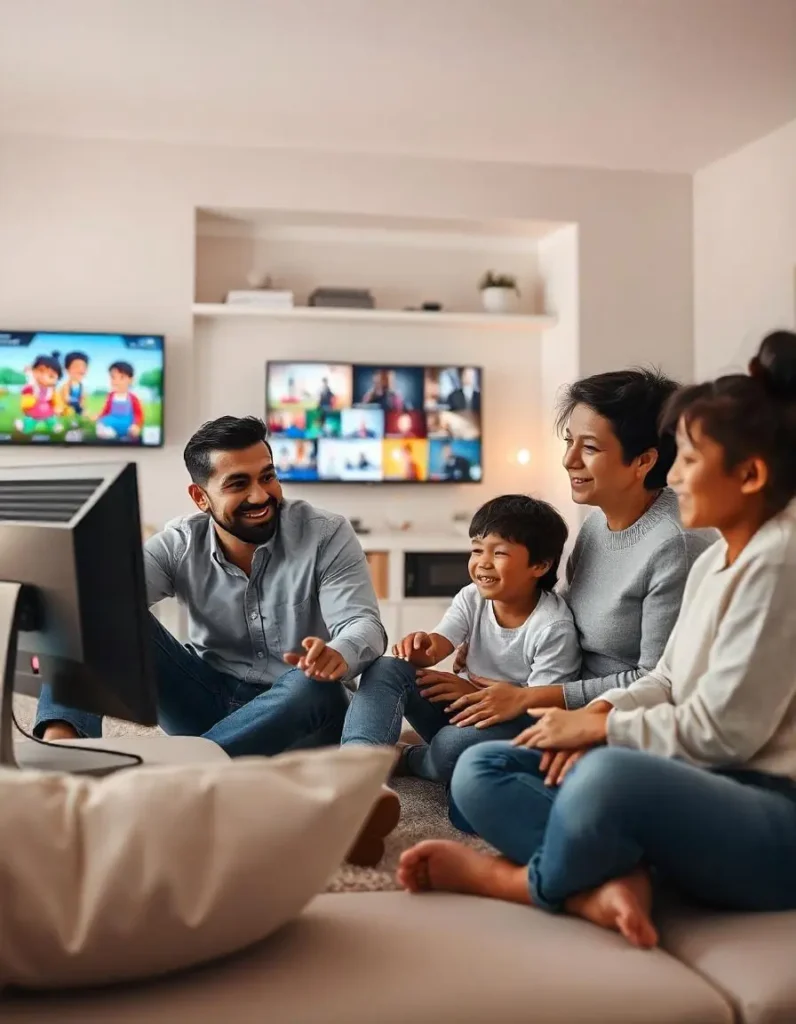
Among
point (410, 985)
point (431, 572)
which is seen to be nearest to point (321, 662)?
point (410, 985)

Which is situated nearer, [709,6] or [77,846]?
[77,846]

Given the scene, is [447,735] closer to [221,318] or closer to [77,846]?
[77,846]

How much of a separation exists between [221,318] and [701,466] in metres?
5.00

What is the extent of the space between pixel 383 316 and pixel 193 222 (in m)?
1.11

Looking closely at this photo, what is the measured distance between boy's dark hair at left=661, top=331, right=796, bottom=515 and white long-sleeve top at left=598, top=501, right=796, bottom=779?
54 mm

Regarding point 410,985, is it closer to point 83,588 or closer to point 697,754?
point 697,754

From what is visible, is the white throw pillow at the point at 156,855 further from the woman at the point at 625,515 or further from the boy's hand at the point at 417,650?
the boy's hand at the point at 417,650

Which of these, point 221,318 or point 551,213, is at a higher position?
point 551,213

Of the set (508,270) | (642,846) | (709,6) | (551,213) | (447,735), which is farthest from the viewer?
(508,270)

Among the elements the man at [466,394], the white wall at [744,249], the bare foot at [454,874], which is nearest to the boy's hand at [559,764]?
the bare foot at [454,874]

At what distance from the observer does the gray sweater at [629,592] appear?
6.77 ft

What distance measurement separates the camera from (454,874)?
1362 mm

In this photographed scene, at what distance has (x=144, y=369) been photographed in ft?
18.6

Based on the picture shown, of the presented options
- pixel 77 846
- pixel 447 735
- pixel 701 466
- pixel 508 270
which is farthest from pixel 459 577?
pixel 77 846
